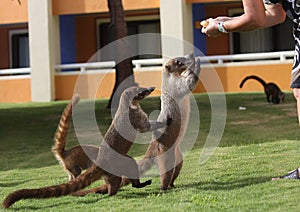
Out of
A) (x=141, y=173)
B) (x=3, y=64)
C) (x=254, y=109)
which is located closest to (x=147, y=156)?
(x=141, y=173)

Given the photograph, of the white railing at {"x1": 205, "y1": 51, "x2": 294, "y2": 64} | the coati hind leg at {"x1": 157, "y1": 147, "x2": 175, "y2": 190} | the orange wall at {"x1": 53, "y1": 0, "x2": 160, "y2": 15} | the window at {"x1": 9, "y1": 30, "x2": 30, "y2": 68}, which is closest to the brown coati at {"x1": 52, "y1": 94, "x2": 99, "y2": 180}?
the coati hind leg at {"x1": 157, "y1": 147, "x2": 175, "y2": 190}

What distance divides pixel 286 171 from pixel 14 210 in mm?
2726

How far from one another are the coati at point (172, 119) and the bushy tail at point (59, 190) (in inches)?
12.9

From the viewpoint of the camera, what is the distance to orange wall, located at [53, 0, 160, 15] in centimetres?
2261

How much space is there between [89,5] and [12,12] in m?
2.59

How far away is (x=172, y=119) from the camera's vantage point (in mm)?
6594

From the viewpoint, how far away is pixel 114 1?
595 inches

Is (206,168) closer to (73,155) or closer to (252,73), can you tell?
(73,155)

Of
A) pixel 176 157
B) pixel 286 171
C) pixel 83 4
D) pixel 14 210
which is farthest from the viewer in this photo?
pixel 83 4

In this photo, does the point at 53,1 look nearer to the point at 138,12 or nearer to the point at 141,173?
the point at 138,12

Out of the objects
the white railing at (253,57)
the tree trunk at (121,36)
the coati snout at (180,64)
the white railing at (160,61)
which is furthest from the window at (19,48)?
the coati snout at (180,64)

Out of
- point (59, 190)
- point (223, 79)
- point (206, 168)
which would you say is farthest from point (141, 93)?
point (223, 79)

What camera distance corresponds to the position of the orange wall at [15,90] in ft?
77.2

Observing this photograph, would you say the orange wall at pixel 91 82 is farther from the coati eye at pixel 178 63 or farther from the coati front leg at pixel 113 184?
the coati front leg at pixel 113 184
